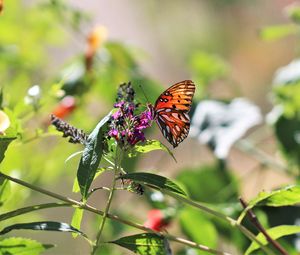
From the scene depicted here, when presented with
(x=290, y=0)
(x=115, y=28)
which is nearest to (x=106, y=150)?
(x=290, y=0)

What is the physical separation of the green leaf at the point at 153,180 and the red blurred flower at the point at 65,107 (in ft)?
1.28

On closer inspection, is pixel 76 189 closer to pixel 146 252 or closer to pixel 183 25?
pixel 146 252

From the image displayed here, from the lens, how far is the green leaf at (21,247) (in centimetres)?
45

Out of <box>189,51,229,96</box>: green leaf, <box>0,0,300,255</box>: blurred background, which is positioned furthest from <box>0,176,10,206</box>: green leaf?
<box>189,51,229,96</box>: green leaf

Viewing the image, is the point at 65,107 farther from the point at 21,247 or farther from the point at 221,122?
the point at 21,247

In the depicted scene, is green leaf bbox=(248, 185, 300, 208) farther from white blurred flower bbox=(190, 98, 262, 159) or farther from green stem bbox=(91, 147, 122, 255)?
white blurred flower bbox=(190, 98, 262, 159)

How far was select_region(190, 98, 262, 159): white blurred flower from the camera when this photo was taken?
0.80 m

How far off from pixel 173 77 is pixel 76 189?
2608mm

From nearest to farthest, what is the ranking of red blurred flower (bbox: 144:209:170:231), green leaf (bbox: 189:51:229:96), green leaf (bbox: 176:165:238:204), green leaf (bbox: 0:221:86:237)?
green leaf (bbox: 0:221:86:237), red blurred flower (bbox: 144:209:170:231), green leaf (bbox: 176:165:238:204), green leaf (bbox: 189:51:229:96)

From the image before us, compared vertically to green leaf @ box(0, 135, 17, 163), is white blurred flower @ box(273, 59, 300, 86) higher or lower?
higher

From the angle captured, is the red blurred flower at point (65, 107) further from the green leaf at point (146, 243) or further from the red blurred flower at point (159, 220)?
the green leaf at point (146, 243)

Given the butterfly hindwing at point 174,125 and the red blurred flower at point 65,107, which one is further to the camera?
the red blurred flower at point 65,107

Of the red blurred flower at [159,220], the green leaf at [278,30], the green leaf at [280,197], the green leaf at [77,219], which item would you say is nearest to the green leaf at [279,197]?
the green leaf at [280,197]

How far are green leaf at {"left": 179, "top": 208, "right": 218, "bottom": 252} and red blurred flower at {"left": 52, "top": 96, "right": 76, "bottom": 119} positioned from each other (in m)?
0.18
